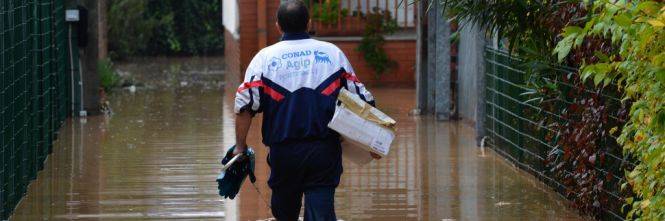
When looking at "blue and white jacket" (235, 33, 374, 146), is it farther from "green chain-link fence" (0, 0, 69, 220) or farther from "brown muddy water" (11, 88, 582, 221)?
"green chain-link fence" (0, 0, 69, 220)

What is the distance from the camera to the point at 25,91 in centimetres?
1136

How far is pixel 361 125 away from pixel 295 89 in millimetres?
372

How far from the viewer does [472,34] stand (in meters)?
16.1

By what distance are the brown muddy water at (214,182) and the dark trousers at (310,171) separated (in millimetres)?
2556

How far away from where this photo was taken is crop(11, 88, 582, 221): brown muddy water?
10.0 m

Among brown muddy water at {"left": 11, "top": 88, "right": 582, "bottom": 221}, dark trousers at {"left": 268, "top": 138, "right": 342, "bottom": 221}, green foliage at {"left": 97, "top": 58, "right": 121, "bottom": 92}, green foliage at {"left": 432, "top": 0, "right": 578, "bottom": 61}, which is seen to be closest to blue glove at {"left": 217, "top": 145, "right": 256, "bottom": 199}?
dark trousers at {"left": 268, "top": 138, "right": 342, "bottom": 221}

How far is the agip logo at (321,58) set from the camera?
7121 mm

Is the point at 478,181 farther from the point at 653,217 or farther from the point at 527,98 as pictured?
the point at 653,217

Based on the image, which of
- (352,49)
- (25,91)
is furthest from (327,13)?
(25,91)

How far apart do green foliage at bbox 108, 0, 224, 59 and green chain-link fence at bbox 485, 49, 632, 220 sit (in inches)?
780

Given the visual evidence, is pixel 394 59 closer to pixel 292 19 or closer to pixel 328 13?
pixel 328 13

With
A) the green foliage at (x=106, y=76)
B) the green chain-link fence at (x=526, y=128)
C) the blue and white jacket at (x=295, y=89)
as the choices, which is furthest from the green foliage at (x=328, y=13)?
the blue and white jacket at (x=295, y=89)

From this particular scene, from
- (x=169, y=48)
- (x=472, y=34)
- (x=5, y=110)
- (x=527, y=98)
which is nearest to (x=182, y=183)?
(x=5, y=110)

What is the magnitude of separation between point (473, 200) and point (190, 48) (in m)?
26.0
